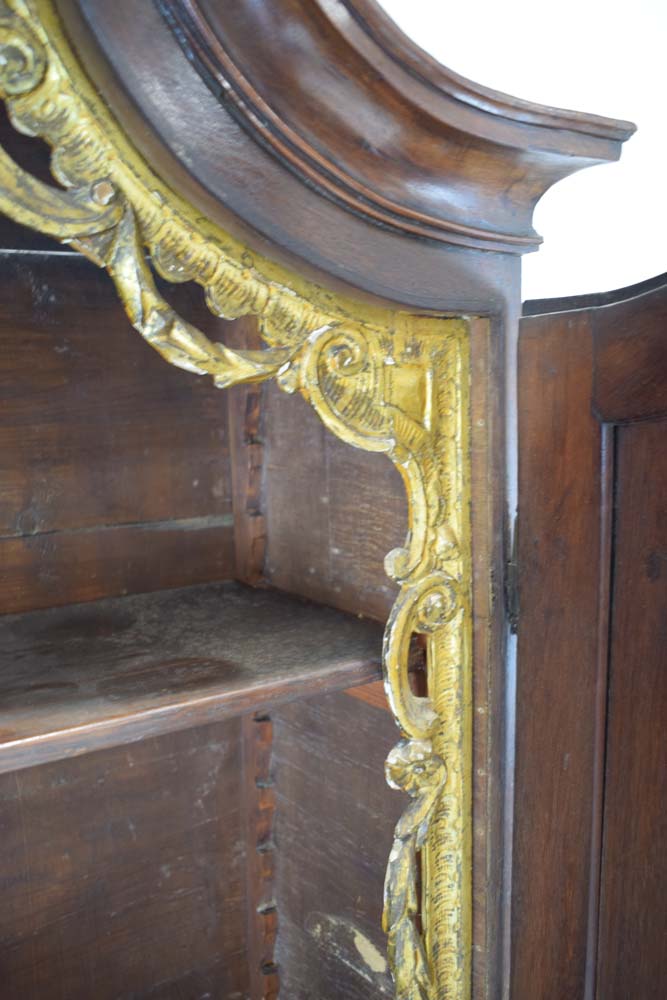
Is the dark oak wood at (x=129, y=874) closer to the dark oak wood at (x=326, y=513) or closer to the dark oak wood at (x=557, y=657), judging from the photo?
the dark oak wood at (x=326, y=513)

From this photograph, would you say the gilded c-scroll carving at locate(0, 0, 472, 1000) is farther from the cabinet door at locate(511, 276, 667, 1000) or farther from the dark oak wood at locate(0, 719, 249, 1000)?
the dark oak wood at locate(0, 719, 249, 1000)

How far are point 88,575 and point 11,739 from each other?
0.37 meters

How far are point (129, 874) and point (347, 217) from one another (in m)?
0.80

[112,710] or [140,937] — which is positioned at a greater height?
[112,710]

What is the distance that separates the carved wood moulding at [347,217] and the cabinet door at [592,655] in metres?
0.05

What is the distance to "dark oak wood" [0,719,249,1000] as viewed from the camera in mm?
910

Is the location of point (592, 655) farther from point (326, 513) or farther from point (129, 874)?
point (129, 874)

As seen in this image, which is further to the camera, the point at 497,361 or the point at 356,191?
the point at 497,361

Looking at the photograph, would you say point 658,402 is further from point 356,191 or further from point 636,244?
point 636,244

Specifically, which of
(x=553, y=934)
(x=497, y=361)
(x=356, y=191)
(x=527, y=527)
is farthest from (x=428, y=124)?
(x=553, y=934)

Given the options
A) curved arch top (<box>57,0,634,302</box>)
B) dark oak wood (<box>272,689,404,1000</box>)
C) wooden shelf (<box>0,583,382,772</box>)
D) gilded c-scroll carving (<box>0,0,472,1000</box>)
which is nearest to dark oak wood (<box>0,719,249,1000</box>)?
dark oak wood (<box>272,689,404,1000</box>)

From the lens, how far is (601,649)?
582 mm

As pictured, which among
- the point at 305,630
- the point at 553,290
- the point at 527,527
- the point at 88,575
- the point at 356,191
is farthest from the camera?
the point at 553,290

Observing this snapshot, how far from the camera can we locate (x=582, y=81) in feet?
3.33
